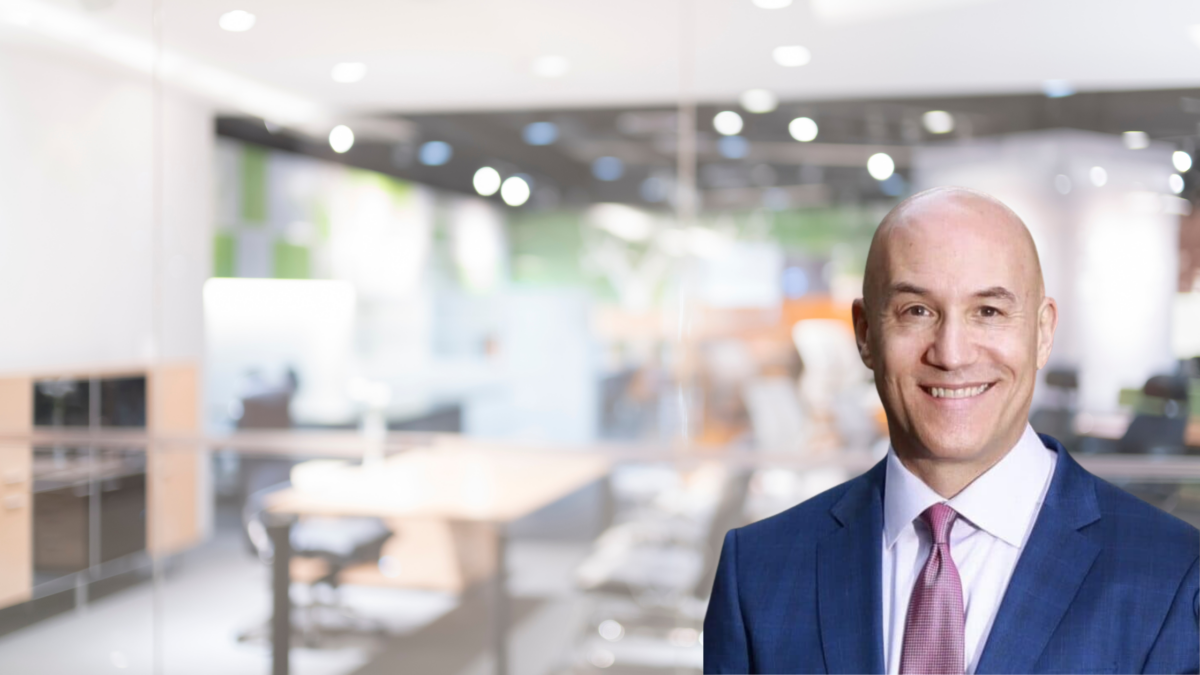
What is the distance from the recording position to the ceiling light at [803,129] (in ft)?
17.3

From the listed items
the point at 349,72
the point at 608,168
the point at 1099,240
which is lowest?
the point at 1099,240

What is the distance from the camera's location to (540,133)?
5.29 m

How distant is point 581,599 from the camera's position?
444 centimetres

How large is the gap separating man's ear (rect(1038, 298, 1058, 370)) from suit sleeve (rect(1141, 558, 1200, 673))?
27cm

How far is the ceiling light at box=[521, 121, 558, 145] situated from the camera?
519 centimetres

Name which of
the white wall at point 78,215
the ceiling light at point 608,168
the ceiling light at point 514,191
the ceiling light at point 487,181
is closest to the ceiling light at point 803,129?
the ceiling light at point 608,168

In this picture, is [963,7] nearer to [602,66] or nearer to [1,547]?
[602,66]

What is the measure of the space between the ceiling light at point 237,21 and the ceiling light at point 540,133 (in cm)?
141

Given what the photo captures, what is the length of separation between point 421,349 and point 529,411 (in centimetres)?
61

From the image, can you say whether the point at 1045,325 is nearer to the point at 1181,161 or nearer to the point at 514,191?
the point at 1181,161

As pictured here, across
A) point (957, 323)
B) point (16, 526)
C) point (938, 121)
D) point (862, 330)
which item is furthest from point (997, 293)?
point (938, 121)

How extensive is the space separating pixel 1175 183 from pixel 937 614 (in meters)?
3.98

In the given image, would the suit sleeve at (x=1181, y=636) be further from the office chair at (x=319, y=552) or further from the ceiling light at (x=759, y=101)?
the ceiling light at (x=759, y=101)

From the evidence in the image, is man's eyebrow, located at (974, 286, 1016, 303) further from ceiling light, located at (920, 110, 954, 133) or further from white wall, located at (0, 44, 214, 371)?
ceiling light, located at (920, 110, 954, 133)
